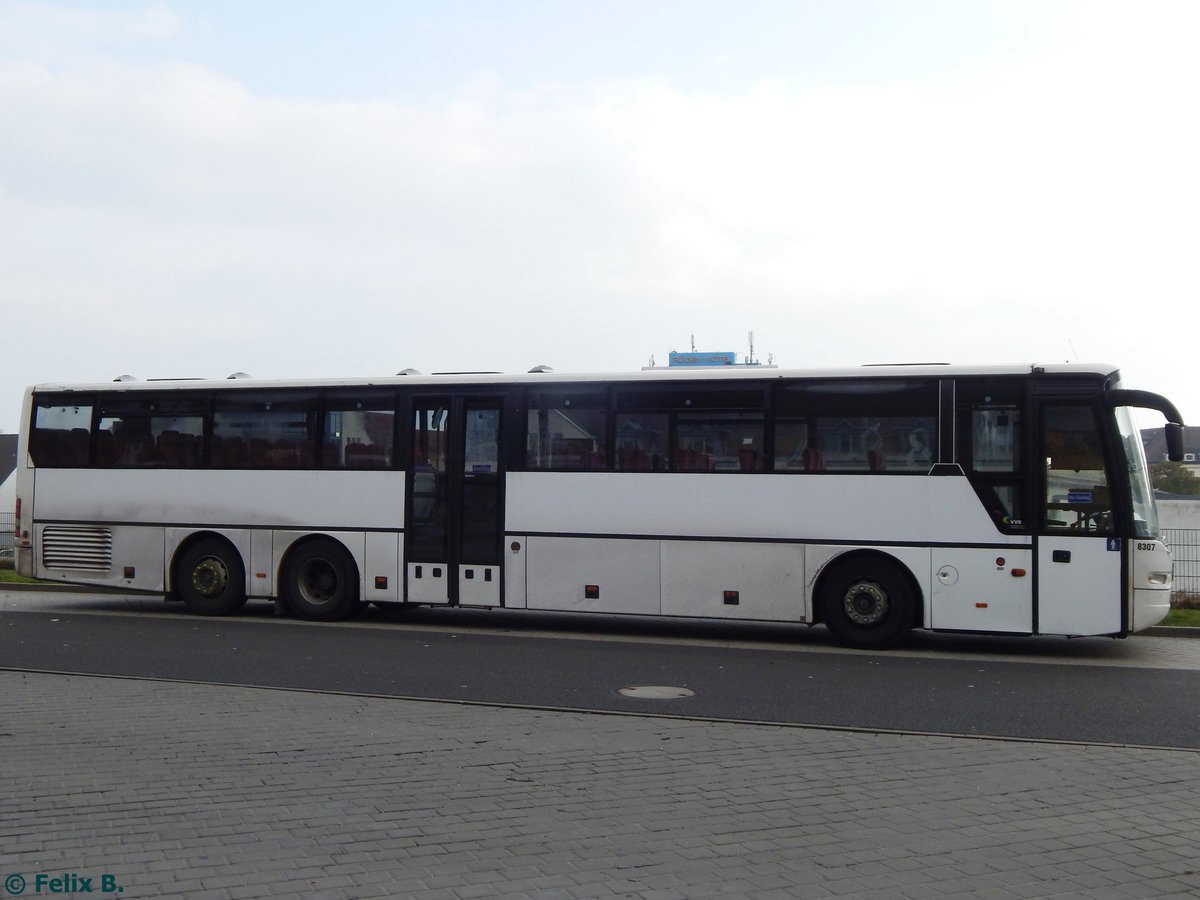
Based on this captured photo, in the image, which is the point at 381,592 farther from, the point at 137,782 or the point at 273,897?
the point at 273,897

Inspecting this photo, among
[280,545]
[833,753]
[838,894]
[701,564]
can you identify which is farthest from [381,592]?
[838,894]

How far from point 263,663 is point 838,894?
8.66m

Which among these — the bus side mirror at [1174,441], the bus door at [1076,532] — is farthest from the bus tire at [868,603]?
the bus side mirror at [1174,441]

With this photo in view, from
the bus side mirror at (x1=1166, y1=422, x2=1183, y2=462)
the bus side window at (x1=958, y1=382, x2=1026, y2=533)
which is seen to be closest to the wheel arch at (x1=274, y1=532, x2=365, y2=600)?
the bus side window at (x1=958, y1=382, x2=1026, y2=533)

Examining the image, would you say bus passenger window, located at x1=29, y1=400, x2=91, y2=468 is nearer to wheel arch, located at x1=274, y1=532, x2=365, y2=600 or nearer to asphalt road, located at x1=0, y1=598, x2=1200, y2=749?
asphalt road, located at x1=0, y1=598, x2=1200, y2=749

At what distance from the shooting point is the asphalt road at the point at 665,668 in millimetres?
10094

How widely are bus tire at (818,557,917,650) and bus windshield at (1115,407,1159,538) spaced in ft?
8.38

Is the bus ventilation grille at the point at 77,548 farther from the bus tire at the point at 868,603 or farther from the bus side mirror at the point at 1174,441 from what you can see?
the bus side mirror at the point at 1174,441

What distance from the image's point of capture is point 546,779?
7.43 m

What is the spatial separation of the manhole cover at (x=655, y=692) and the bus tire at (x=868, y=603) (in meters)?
3.75

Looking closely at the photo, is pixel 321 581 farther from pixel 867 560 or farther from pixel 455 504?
pixel 867 560

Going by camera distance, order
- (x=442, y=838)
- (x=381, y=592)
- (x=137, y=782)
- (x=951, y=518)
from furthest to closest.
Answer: (x=381, y=592) < (x=951, y=518) < (x=137, y=782) < (x=442, y=838)

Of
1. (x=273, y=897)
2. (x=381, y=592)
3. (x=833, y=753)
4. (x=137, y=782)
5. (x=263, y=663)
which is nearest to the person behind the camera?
(x=273, y=897)

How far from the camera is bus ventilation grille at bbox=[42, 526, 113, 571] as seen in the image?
59.0 ft
